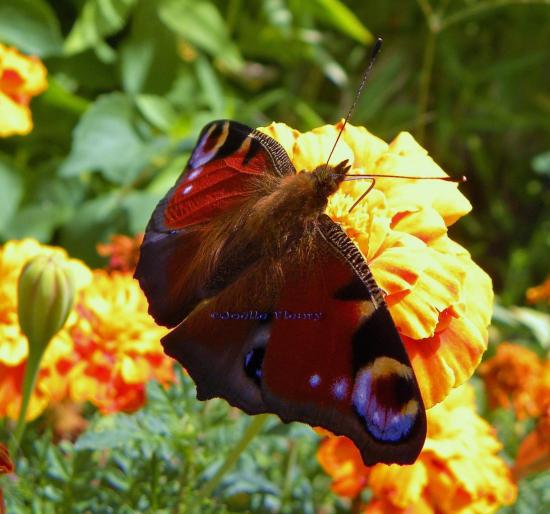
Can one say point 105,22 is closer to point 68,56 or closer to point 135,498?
point 68,56

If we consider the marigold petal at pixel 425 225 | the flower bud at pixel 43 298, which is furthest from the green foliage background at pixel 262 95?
the marigold petal at pixel 425 225

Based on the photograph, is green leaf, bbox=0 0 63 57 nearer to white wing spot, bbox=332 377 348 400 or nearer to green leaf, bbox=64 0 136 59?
green leaf, bbox=64 0 136 59

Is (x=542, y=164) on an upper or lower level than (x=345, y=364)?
lower

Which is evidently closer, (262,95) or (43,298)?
(43,298)

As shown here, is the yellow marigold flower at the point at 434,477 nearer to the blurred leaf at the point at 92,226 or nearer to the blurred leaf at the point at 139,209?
the blurred leaf at the point at 139,209

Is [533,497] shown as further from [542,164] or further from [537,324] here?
[542,164]

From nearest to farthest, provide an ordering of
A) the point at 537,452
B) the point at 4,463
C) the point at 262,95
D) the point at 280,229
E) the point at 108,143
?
1. the point at 4,463
2. the point at 280,229
3. the point at 537,452
4. the point at 108,143
5. the point at 262,95

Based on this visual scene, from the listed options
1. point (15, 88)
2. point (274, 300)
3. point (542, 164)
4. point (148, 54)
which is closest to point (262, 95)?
point (148, 54)
